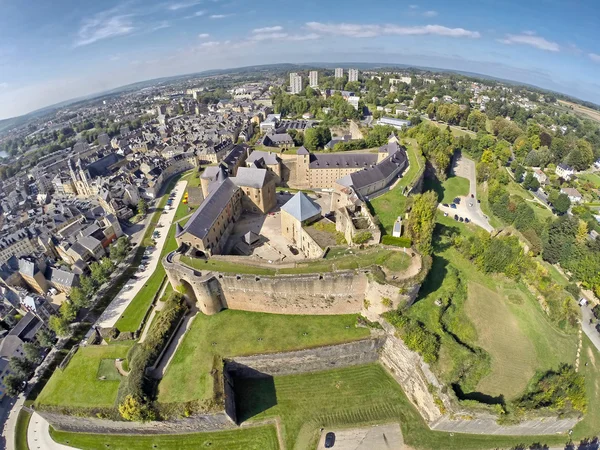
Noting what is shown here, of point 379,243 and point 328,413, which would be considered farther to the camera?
point 379,243

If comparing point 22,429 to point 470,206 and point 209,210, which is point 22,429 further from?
point 470,206

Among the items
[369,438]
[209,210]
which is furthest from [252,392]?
[209,210]

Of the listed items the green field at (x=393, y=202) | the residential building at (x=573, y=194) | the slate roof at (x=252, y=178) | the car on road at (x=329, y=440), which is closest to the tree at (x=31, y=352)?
the slate roof at (x=252, y=178)

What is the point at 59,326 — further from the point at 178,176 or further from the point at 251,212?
the point at 178,176

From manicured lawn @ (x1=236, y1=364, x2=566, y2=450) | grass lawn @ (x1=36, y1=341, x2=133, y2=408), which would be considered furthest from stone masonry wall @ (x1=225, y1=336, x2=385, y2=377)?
grass lawn @ (x1=36, y1=341, x2=133, y2=408)

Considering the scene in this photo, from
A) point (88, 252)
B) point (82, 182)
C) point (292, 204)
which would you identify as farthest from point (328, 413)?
point (82, 182)

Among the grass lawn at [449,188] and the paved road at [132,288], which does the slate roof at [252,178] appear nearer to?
the paved road at [132,288]
